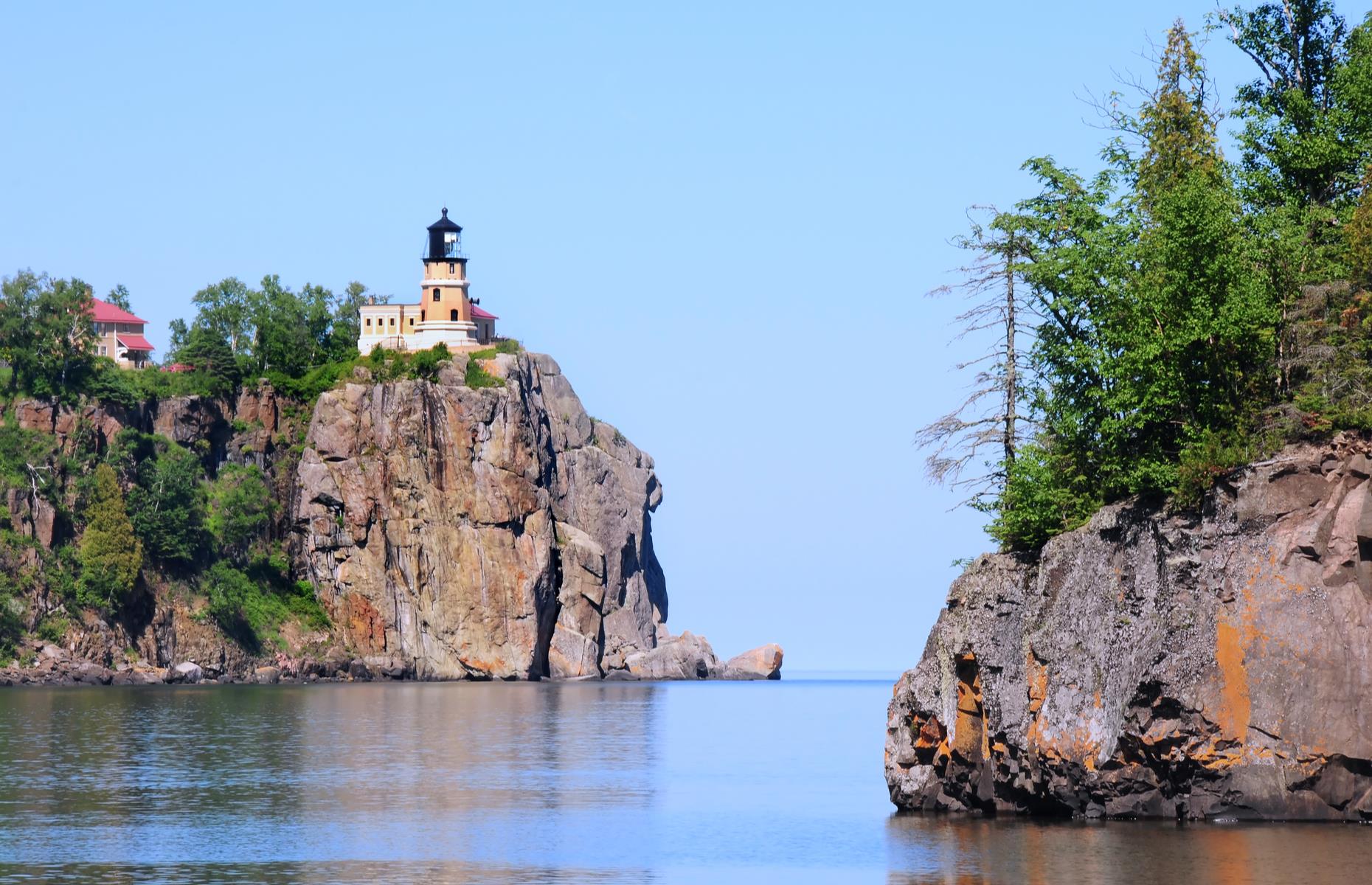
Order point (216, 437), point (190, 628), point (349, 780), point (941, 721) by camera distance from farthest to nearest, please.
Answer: point (216, 437)
point (190, 628)
point (349, 780)
point (941, 721)

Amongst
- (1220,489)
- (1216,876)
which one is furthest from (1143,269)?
(1216,876)

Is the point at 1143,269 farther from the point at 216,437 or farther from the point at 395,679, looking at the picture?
the point at 216,437

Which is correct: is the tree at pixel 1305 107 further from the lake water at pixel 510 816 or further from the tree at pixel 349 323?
the tree at pixel 349 323

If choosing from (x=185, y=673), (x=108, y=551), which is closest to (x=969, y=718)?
(x=108, y=551)

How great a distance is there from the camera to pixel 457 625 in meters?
146

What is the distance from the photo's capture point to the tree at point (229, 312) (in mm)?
164125

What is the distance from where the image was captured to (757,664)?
19012cm

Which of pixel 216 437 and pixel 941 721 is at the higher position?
pixel 216 437

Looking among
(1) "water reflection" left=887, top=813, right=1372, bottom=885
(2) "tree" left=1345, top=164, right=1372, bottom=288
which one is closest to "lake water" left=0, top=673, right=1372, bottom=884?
(1) "water reflection" left=887, top=813, right=1372, bottom=885

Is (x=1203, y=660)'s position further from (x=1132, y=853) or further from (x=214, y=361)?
(x=214, y=361)

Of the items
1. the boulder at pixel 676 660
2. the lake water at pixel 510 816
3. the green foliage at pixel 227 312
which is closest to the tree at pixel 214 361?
the green foliage at pixel 227 312

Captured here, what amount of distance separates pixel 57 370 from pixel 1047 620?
404 feet

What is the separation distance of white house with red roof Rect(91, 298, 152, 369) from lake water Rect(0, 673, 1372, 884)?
8622cm

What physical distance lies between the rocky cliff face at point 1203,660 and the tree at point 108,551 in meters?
107
